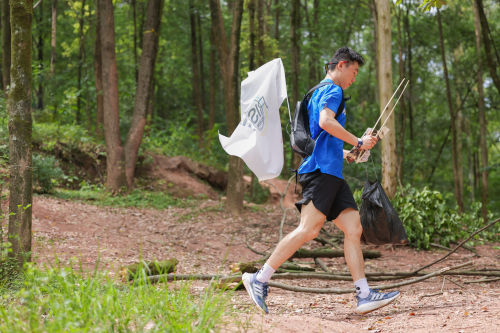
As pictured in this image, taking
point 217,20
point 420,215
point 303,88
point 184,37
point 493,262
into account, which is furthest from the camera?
point 184,37

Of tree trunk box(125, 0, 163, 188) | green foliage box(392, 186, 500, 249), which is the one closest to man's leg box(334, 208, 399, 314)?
green foliage box(392, 186, 500, 249)

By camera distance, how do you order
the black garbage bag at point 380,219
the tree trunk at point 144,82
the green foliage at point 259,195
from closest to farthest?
1. the black garbage bag at point 380,219
2. the tree trunk at point 144,82
3. the green foliage at point 259,195

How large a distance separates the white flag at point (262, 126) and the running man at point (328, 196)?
481mm

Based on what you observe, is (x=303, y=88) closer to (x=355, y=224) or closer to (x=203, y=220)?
(x=203, y=220)

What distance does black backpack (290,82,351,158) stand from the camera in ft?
11.2

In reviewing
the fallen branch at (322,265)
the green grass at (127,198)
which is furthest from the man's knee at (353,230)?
the green grass at (127,198)

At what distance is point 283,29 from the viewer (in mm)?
21219

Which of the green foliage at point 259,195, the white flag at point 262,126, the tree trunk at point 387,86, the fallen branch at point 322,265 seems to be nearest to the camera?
the white flag at point 262,126

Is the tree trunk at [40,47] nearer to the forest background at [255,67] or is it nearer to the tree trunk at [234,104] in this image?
the forest background at [255,67]

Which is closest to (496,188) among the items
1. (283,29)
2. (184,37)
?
(283,29)

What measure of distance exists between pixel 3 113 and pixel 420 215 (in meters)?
8.17

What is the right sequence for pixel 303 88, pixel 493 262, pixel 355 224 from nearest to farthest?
pixel 355 224, pixel 493 262, pixel 303 88

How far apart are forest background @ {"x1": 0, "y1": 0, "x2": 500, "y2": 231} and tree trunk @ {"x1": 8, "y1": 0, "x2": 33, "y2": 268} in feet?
21.0

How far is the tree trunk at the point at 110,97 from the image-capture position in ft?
35.6
